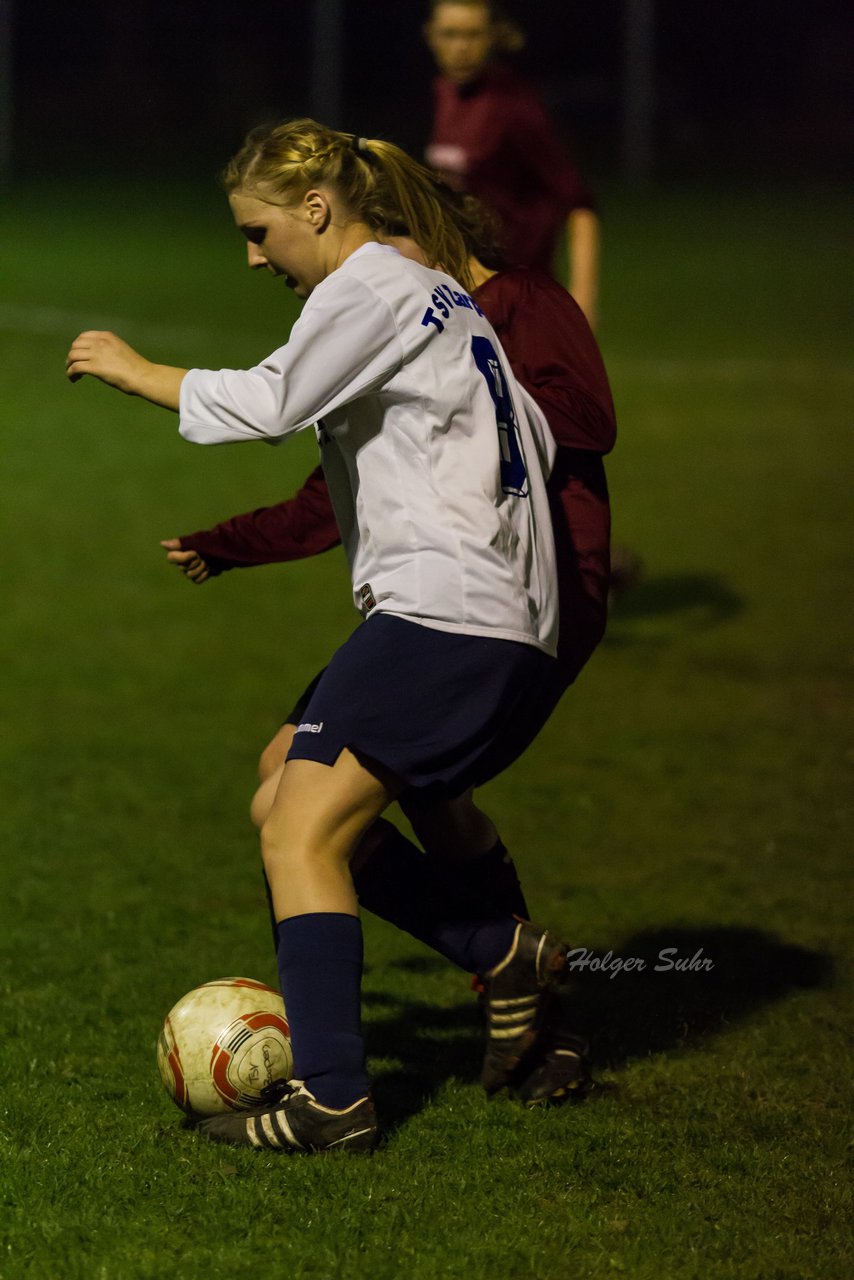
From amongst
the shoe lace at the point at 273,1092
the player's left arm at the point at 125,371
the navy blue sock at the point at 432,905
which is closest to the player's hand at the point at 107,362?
the player's left arm at the point at 125,371

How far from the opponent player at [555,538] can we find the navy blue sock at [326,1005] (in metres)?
0.36

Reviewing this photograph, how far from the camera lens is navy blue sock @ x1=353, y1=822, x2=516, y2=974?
4.02 metres

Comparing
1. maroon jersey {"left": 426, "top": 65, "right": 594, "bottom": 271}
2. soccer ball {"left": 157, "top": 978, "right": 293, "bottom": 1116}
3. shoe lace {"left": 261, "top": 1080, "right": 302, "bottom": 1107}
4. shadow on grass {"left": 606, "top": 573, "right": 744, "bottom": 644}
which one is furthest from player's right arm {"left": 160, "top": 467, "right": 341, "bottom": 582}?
shadow on grass {"left": 606, "top": 573, "right": 744, "bottom": 644}

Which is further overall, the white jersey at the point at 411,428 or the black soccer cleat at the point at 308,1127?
the black soccer cleat at the point at 308,1127

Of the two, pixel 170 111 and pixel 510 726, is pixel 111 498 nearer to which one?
pixel 510 726

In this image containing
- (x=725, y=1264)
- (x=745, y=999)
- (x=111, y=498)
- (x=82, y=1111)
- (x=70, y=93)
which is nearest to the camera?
(x=725, y=1264)

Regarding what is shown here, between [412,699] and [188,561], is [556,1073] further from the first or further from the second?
[188,561]

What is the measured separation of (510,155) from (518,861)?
326 centimetres

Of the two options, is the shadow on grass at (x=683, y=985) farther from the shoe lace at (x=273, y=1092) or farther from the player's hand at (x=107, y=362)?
the player's hand at (x=107, y=362)

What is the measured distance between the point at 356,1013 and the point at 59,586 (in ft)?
20.0

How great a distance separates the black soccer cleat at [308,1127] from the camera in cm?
360

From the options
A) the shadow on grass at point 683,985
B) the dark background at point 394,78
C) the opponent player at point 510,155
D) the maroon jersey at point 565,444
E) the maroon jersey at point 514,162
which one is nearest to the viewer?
the maroon jersey at point 565,444

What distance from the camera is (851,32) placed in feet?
113

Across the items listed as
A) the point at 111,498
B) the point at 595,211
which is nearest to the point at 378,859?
the point at 595,211
